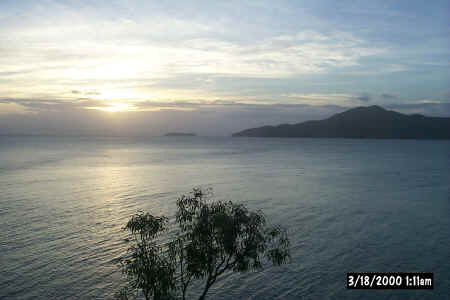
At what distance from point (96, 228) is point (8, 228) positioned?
11.7 metres

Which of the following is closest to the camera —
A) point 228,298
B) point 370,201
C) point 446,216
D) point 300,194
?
point 228,298

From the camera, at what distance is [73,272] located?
34500 mm

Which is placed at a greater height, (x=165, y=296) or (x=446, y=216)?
(x=165, y=296)

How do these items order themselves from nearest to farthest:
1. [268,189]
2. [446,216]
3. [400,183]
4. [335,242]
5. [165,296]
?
[165,296], [335,242], [446,216], [268,189], [400,183]

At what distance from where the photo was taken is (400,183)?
100875mm

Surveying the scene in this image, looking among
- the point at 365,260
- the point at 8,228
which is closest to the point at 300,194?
the point at 365,260

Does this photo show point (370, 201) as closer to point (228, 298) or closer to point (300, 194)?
point (300, 194)

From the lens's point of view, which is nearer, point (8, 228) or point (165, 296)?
point (165, 296)

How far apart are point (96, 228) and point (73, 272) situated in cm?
1552

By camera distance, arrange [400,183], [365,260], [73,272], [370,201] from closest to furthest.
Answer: [73,272] → [365,260] → [370,201] → [400,183]

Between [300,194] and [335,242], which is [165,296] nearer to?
[335,242]

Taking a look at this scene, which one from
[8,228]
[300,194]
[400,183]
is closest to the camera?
[8,228]

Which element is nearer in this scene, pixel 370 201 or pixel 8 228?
pixel 8 228

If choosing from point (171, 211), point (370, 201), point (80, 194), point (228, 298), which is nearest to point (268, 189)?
point (370, 201)
